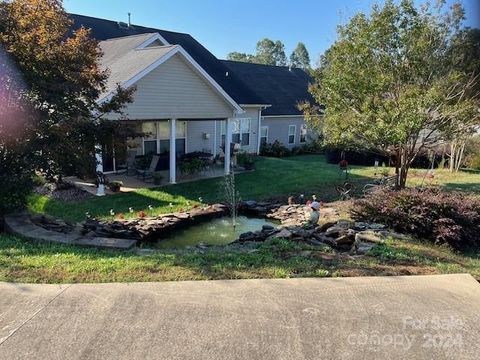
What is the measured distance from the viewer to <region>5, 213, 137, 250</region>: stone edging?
6.54 meters

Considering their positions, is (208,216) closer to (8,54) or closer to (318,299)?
(8,54)

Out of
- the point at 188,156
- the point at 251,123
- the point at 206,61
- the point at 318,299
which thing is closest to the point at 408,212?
the point at 318,299

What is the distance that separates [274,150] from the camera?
2506cm

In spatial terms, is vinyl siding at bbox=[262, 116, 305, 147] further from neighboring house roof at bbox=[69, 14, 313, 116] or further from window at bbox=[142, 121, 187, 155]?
window at bbox=[142, 121, 187, 155]

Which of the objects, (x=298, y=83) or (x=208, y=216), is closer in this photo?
(x=208, y=216)

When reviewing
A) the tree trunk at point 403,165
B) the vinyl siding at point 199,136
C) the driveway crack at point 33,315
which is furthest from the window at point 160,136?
the driveway crack at point 33,315

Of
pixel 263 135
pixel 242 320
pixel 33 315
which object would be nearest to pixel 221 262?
pixel 242 320

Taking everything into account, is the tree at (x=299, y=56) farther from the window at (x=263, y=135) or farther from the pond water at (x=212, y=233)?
the pond water at (x=212, y=233)

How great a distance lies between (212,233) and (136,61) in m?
7.33

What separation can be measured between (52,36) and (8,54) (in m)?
0.85

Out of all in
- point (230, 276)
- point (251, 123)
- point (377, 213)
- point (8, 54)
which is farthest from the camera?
point (251, 123)

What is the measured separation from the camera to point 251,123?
23.8 m

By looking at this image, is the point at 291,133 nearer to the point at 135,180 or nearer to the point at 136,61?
the point at 135,180

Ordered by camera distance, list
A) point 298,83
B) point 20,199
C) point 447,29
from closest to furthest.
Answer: point 20,199, point 447,29, point 298,83
